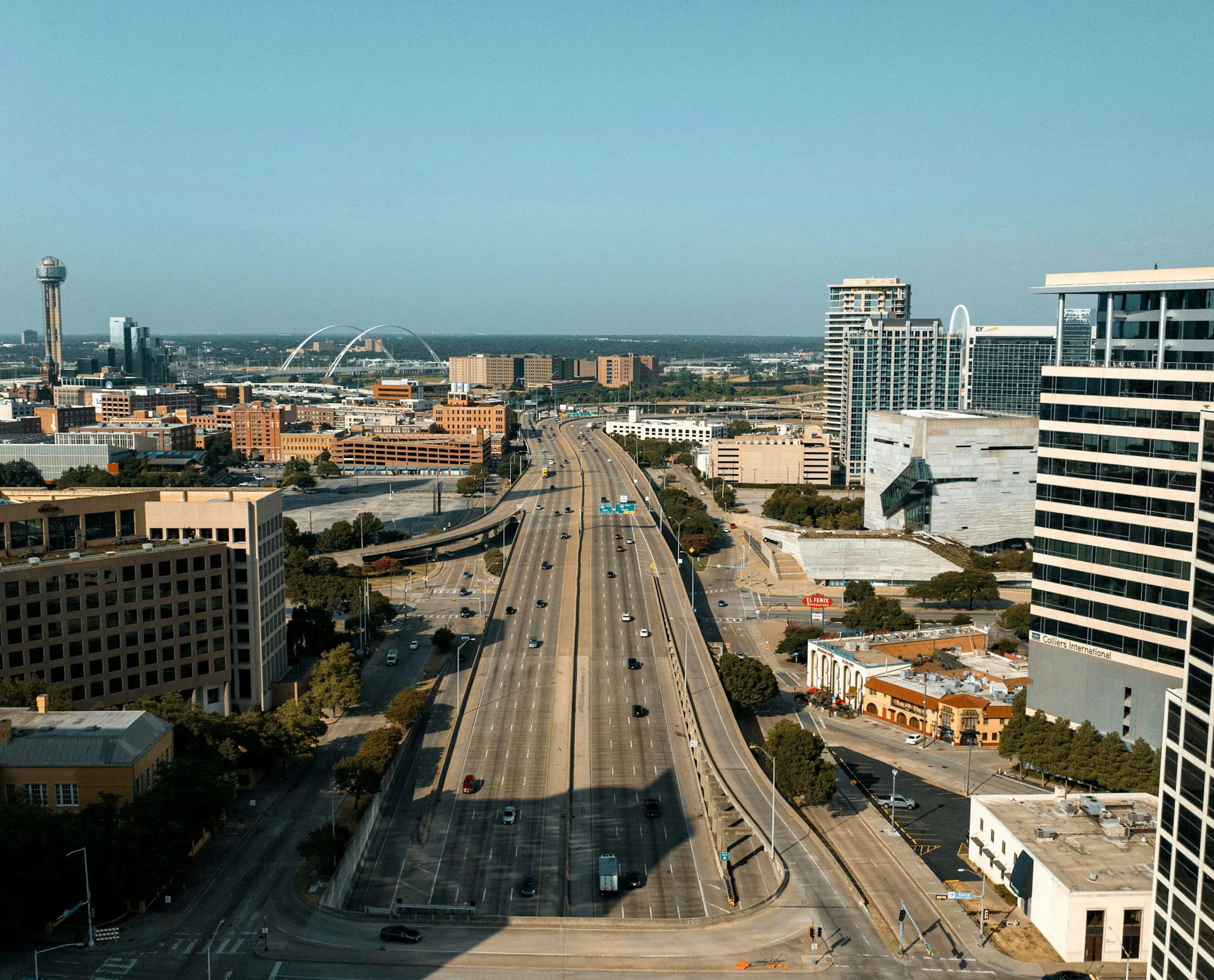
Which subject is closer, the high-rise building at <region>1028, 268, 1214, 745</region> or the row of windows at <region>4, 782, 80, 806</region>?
the row of windows at <region>4, 782, 80, 806</region>

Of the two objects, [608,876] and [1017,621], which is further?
[1017,621]

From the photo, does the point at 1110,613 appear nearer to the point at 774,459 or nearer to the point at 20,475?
the point at 774,459

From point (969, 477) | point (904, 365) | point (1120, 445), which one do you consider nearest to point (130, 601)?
point (1120, 445)

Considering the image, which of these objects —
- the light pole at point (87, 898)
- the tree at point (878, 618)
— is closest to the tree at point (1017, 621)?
the tree at point (878, 618)

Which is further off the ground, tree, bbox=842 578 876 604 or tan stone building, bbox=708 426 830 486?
tan stone building, bbox=708 426 830 486

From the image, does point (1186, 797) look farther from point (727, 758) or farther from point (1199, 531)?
point (727, 758)

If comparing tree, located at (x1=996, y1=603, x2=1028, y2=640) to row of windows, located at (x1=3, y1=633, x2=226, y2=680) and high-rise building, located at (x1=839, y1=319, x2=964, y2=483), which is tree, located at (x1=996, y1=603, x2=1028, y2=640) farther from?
high-rise building, located at (x1=839, y1=319, x2=964, y2=483)

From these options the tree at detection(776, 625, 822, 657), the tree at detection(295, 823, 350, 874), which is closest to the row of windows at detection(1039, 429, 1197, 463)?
the tree at detection(776, 625, 822, 657)
